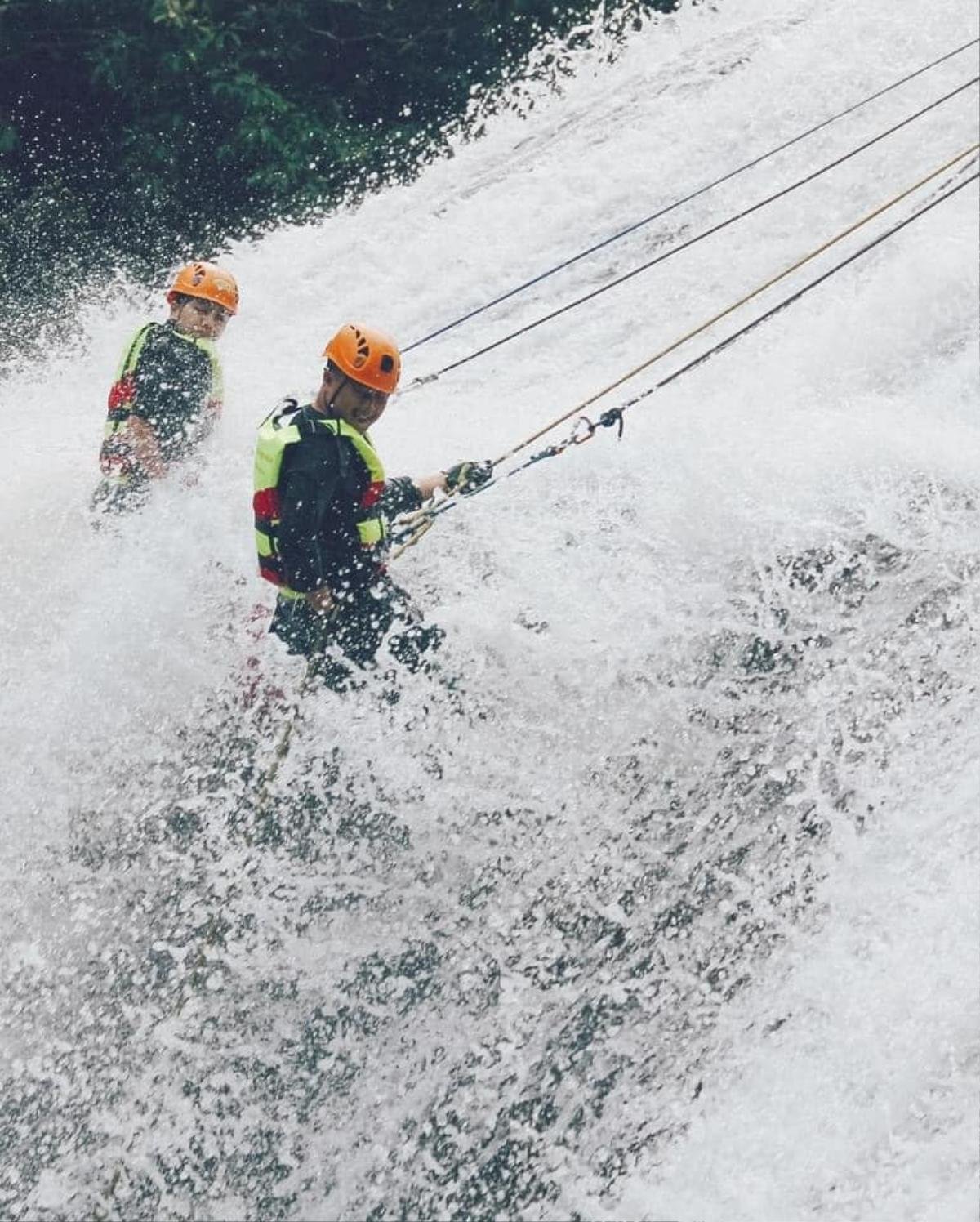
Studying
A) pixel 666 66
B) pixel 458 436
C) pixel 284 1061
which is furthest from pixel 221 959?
pixel 666 66

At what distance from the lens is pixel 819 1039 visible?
450cm

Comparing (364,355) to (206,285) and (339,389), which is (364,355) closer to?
(339,389)

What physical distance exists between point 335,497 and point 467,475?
2.14 feet

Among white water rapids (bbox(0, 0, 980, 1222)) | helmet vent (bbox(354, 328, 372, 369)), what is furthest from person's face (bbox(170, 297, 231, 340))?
helmet vent (bbox(354, 328, 372, 369))

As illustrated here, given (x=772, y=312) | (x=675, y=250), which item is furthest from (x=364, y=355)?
(x=675, y=250)

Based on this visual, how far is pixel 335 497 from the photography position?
4.33 meters

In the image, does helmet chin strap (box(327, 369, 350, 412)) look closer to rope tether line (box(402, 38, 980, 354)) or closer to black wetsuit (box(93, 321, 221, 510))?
black wetsuit (box(93, 321, 221, 510))

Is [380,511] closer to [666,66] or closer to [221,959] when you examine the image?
[221,959]

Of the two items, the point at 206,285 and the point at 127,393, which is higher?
the point at 206,285

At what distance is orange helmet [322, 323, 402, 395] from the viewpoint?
13.9 ft

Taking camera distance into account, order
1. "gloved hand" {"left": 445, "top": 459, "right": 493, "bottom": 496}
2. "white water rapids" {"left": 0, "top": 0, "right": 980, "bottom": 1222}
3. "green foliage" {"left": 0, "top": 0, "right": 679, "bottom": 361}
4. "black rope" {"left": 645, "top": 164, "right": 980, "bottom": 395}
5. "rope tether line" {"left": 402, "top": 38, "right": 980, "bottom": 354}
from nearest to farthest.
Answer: "white water rapids" {"left": 0, "top": 0, "right": 980, "bottom": 1222} → "gloved hand" {"left": 445, "top": 459, "right": 493, "bottom": 496} → "black rope" {"left": 645, "top": 164, "right": 980, "bottom": 395} → "rope tether line" {"left": 402, "top": 38, "right": 980, "bottom": 354} → "green foliage" {"left": 0, "top": 0, "right": 679, "bottom": 361}

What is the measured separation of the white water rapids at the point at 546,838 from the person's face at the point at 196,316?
0.66 metres

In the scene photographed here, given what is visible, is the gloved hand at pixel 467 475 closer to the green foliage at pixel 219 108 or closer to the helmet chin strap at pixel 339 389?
the helmet chin strap at pixel 339 389

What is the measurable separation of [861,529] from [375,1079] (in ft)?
9.68
